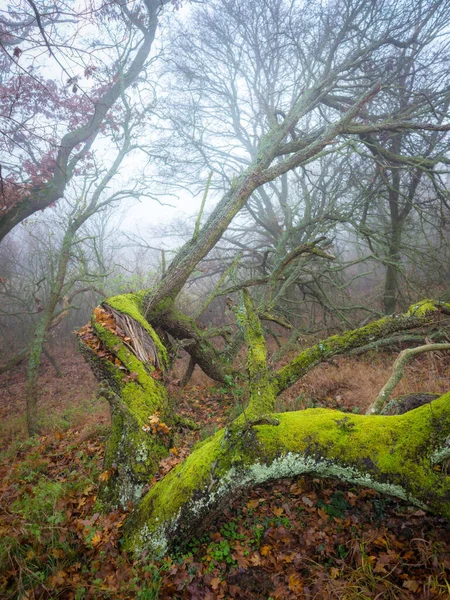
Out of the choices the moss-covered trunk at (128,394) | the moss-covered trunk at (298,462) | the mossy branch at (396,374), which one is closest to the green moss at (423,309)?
the mossy branch at (396,374)

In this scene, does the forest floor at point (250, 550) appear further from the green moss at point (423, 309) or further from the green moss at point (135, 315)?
the green moss at point (423, 309)

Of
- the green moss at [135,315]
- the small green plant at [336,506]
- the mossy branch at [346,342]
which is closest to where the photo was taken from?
the small green plant at [336,506]

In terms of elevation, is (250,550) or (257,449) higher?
(257,449)

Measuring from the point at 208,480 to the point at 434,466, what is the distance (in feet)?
4.80

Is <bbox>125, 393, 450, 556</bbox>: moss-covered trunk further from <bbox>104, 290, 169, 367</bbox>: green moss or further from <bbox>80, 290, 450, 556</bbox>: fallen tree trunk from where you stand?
<bbox>104, 290, 169, 367</bbox>: green moss

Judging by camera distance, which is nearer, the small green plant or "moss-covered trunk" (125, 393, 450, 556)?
"moss-covered trunk" (125, 393, 450, 556)

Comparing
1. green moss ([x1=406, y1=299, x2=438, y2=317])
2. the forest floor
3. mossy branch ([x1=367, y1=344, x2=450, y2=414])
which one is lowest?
the forest floor

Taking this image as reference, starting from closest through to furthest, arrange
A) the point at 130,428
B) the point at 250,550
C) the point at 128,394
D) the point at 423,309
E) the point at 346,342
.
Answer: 1. the point at 250,550
2. the point at 130,428
3. the point at 128,394
4. the point at 346,342
5. the point at 423,309

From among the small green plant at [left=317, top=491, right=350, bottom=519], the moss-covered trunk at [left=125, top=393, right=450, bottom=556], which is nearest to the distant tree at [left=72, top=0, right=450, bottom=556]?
the moss-covered trunk at [left=125, top=393, right=450, bottom=556]

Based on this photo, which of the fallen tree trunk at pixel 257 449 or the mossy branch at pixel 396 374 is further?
the mossy branch at pixel 396 374

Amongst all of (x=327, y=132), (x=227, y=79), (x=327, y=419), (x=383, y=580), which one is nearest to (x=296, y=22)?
(x=327, y=132)

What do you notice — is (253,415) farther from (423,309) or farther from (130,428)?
(423,309)

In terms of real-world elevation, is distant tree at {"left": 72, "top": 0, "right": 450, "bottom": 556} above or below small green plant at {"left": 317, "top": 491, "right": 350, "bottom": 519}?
above

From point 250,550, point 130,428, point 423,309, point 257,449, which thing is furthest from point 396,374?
point 130,428
